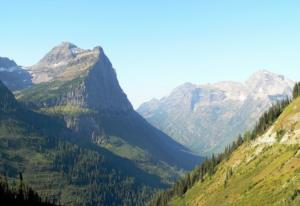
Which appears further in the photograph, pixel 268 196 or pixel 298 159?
pixel 298 159

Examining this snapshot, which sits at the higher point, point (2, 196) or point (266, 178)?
point (2, 196)

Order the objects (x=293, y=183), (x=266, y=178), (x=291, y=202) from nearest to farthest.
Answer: (x=291, y=202)
(x=293, y=183)
(x=266, y=178)

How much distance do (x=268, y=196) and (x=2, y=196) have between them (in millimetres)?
89582

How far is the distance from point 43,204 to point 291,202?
76086 millimetres

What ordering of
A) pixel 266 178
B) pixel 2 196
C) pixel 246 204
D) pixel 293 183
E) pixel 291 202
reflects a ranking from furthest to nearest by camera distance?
pixel 266 178, pixel 246 204, pixel 293 183, pixel 291 202, pixel 2 196

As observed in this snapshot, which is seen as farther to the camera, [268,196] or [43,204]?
[268,196]

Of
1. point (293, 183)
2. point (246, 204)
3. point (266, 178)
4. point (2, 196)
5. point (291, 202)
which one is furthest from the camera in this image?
point (266, 178)

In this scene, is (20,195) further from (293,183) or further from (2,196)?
(293,183)

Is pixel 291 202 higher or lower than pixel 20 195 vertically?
lower

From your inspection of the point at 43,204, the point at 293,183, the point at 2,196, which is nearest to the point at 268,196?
the point at 293,183

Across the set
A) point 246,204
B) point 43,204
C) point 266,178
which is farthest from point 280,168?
point 43,204

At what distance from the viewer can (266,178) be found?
19800 centimetres

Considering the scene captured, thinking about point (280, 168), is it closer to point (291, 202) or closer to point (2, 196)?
point (291, 202)

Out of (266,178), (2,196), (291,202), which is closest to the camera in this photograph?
(2,196)
